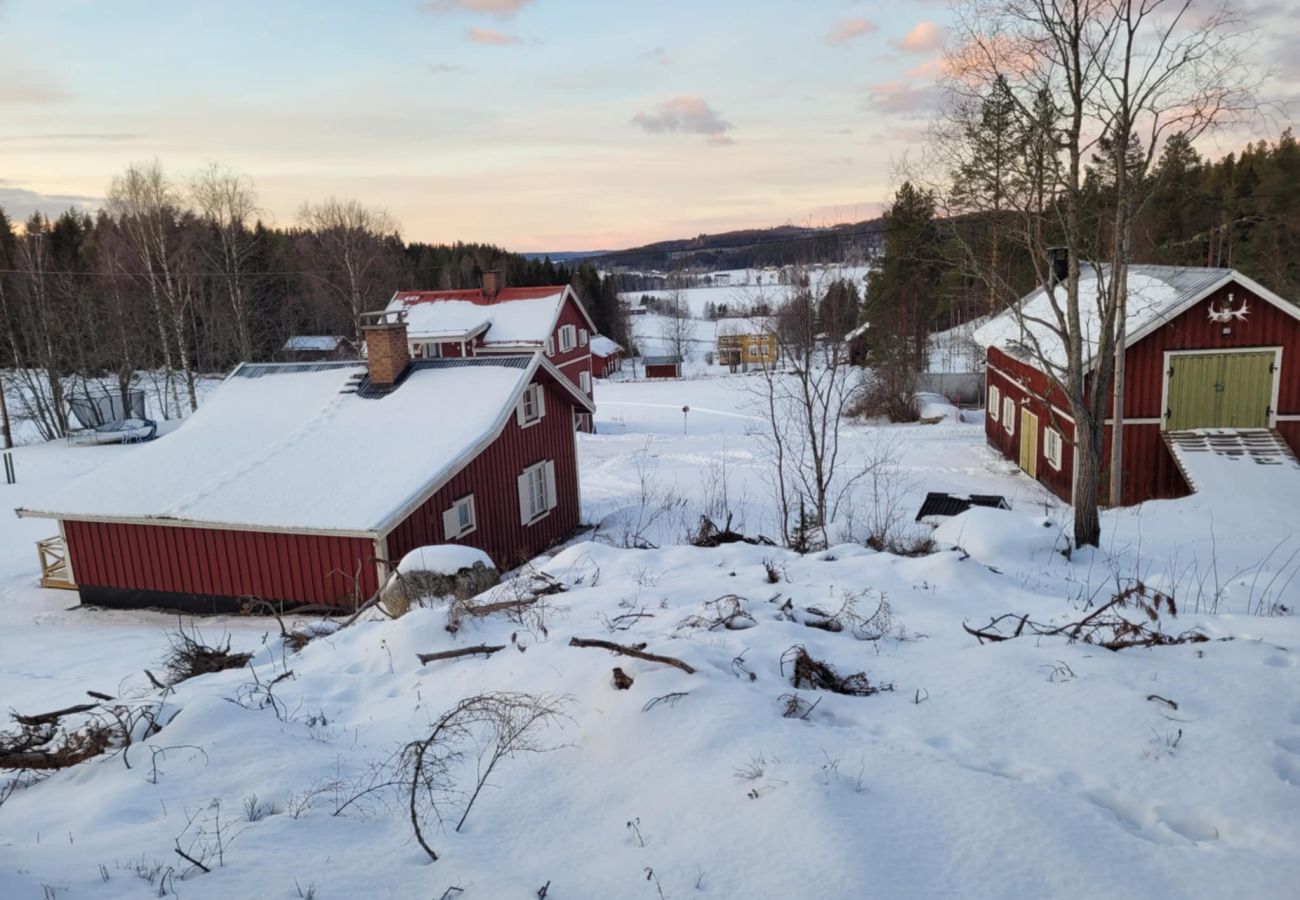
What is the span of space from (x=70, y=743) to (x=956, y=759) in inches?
196

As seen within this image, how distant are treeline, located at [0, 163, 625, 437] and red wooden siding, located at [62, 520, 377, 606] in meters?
17.9

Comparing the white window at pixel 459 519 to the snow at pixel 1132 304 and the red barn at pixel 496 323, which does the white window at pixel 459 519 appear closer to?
the snow at pixel 1132 304

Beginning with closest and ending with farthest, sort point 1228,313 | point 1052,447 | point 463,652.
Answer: point 463,652
point 1228,313
point 1052,447

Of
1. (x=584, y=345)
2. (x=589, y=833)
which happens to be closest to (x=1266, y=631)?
(x=589, y=833)

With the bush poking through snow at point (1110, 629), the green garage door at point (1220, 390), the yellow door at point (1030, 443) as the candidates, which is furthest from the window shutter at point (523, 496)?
the green garage door at point (1220, 390)

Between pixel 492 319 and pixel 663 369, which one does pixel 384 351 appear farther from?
pixel 663 369

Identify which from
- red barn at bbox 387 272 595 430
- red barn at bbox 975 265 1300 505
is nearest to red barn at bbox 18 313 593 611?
red barn at bbox 975 265 1300 505

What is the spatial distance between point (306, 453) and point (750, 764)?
13120mm

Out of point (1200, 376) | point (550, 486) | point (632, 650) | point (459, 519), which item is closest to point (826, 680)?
point (632, 650)

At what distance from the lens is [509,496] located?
16.8 m

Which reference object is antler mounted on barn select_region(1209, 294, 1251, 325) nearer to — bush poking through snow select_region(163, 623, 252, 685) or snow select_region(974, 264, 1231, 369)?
snow select_region(974, 264, 1231, 369)

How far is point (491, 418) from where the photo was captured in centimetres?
1541

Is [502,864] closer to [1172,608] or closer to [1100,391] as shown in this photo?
[1172,608]

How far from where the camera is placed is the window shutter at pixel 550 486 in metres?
18.3
